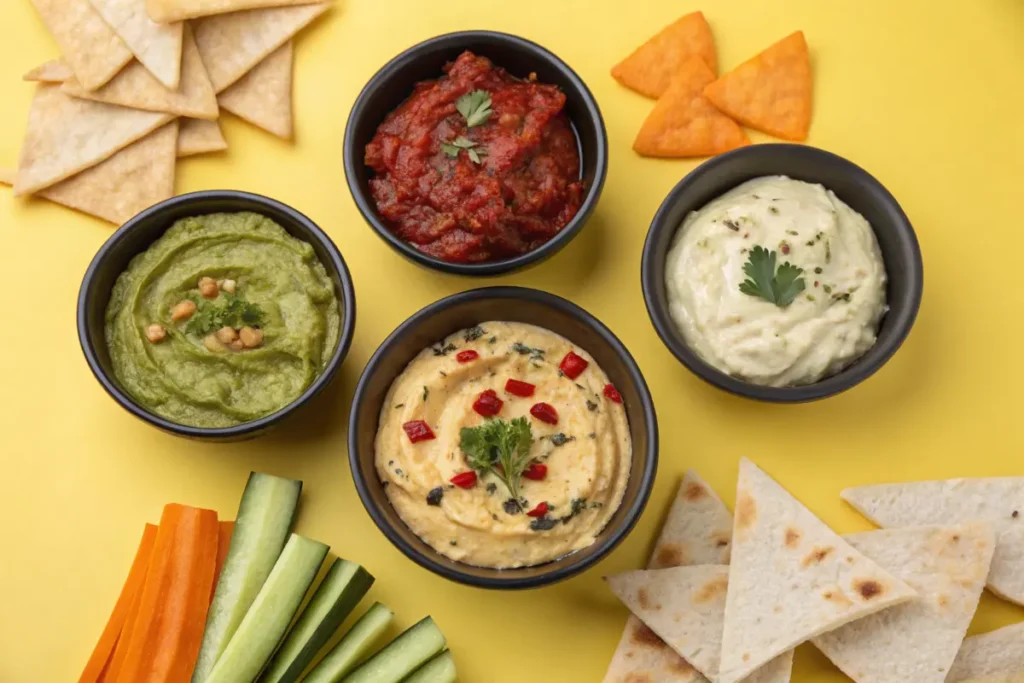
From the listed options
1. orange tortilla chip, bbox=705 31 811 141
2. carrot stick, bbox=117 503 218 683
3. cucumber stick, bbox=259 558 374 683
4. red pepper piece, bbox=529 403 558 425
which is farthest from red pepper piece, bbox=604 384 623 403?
carrot stick, bbox=117 503 218 683

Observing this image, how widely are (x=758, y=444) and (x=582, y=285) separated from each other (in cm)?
96

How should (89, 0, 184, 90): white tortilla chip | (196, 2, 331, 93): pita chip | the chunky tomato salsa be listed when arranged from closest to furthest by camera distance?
1. the chunky tomato salsa
2. (89, 0, 184, 90): white tortilla chip
3. (196, 2, 331, 93): pita chip

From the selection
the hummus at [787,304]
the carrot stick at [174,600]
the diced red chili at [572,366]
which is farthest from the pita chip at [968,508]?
the carrot stick at [174,600]

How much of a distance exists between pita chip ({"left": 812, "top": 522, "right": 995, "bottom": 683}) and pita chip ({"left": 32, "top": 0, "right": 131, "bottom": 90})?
→ 3.54m

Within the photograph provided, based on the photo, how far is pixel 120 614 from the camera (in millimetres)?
3865

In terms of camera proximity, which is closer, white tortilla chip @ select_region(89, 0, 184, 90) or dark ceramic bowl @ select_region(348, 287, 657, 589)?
dark ceramic bowl @ select_region(348, 287, 657, 589)

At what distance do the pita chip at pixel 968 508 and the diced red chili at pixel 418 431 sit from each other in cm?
166

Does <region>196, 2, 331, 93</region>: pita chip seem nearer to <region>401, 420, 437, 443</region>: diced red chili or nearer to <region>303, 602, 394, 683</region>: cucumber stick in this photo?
<region>401, 420, 437, 443</region>: diced red chili

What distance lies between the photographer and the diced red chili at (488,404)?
362 cm

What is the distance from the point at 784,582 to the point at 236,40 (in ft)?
10.0

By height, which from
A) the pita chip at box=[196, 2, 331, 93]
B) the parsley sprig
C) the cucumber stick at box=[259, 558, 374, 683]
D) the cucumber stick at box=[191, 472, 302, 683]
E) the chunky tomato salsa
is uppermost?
the pita chip at box=[196, 2, 331, 93]

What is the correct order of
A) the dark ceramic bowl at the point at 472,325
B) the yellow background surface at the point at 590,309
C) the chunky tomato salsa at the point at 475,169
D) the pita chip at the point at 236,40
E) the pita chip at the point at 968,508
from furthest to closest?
the pita chip at the point at 236,40 < the yellow background surface at the point at 590,309 < the pita chip at the point at 968,508 < the chunky tomato salsa at the point at 475,169 < the dark ceramic bowl at the point at 472,325

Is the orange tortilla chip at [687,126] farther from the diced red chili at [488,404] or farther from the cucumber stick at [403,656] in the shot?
the cucumber stick at [403,656]

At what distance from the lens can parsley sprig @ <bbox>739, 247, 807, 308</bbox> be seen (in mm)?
3602
